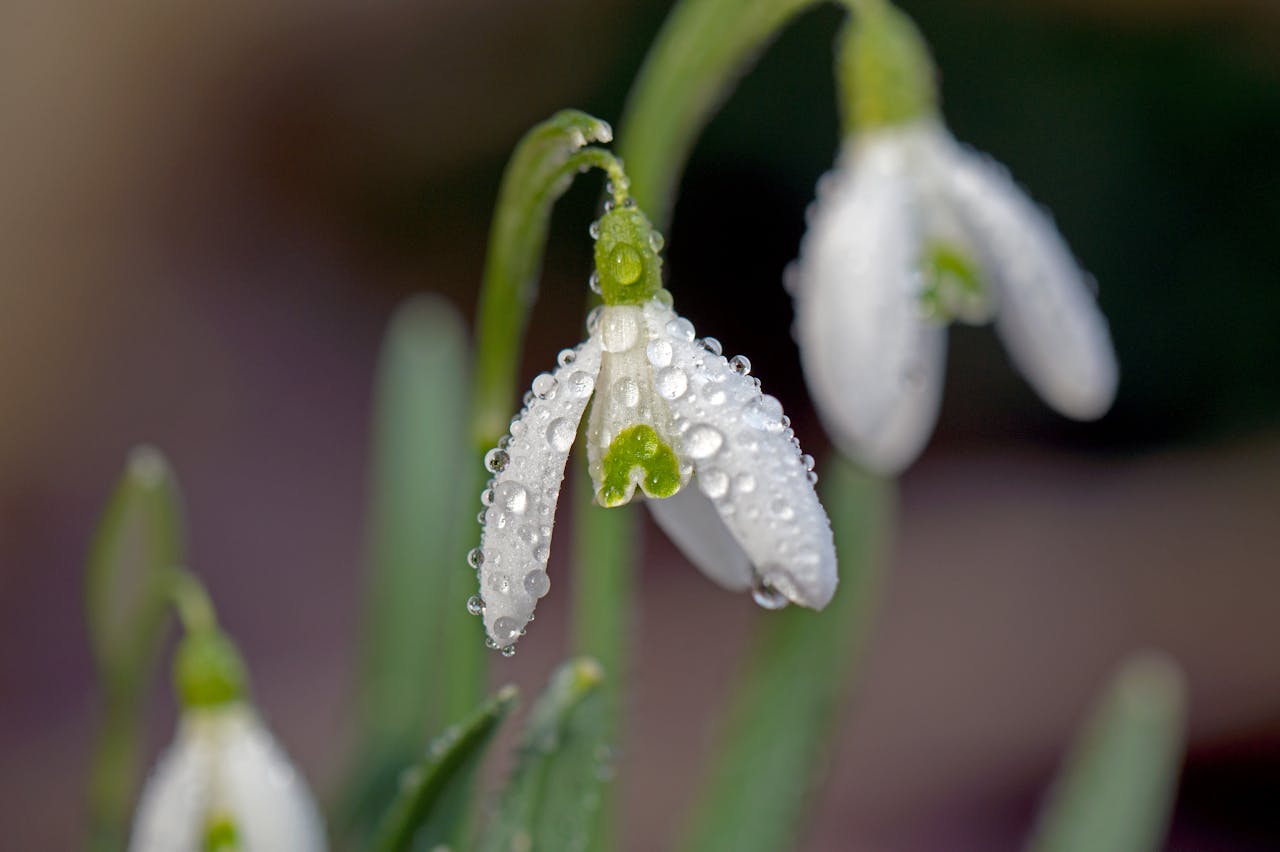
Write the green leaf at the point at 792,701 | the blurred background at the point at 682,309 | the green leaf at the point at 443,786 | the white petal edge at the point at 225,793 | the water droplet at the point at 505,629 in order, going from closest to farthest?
the water droplet at the point at 505,629, the green leaf at the point at 443,786, the white petal edge at the point at 225,793, the green leaf at the point at 792,701, the blurred background at the point at 682,309

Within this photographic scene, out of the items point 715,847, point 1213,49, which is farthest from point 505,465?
point 1213,49

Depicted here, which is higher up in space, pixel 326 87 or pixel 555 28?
pixel 555 28

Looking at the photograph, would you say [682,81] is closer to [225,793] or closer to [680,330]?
[680,330]

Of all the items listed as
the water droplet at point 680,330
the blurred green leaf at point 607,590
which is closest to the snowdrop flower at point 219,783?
the blurred green leaf at point 607,590

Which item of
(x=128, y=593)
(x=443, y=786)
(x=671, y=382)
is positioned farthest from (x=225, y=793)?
(x=671, y=382)

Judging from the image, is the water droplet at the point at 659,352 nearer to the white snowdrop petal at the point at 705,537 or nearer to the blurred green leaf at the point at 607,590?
the white snowdrop petal at the point at 705,537

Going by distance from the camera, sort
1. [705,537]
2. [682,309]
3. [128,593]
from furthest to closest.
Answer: [682,309], [128,593], [705,537]

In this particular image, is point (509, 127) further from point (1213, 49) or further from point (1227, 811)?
point (1227, 811)
